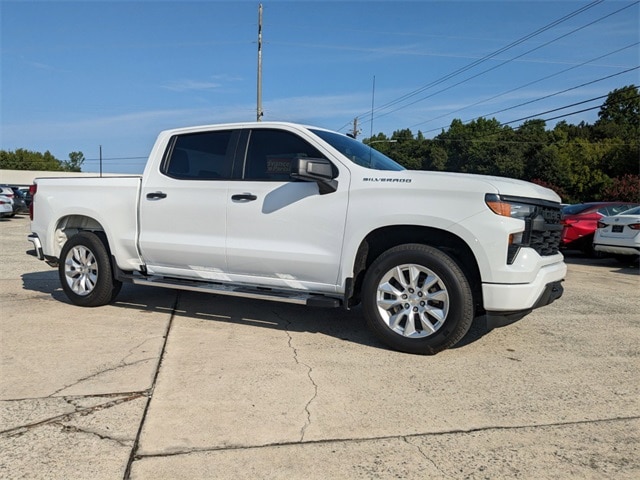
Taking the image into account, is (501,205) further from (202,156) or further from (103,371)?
(103,371)

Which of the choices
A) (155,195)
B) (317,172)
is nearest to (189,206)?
(155,195)

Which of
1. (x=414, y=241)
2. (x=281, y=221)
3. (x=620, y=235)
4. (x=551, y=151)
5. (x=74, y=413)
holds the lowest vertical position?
(x=74, y=413)

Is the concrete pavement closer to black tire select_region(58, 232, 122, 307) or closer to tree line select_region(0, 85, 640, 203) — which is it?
black tire select_region(58, 232, 122, 307)

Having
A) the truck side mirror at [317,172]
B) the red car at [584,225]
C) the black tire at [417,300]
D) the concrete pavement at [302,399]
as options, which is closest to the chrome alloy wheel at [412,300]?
the black tire at [417,300]

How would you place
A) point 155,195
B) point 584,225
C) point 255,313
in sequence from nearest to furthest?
point 155,195 → point 255,313 → point 584,225

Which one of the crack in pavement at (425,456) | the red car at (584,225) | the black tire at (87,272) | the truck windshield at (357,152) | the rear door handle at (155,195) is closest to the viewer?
the crack in pavement at (425,456)

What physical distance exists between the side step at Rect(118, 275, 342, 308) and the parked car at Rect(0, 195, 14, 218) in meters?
19.7

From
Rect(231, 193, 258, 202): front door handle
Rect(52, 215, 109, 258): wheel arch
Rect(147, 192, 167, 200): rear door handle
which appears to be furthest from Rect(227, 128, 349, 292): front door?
Rect(52, 215, 109, 258): wheel arch

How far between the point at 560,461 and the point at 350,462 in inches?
43.1

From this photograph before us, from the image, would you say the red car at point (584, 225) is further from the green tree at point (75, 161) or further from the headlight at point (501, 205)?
the green tree at point (75, 161)

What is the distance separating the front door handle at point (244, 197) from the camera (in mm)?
5004

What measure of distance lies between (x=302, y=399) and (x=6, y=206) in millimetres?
23027

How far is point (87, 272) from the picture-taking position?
236 inches

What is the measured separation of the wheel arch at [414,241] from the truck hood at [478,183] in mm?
394
